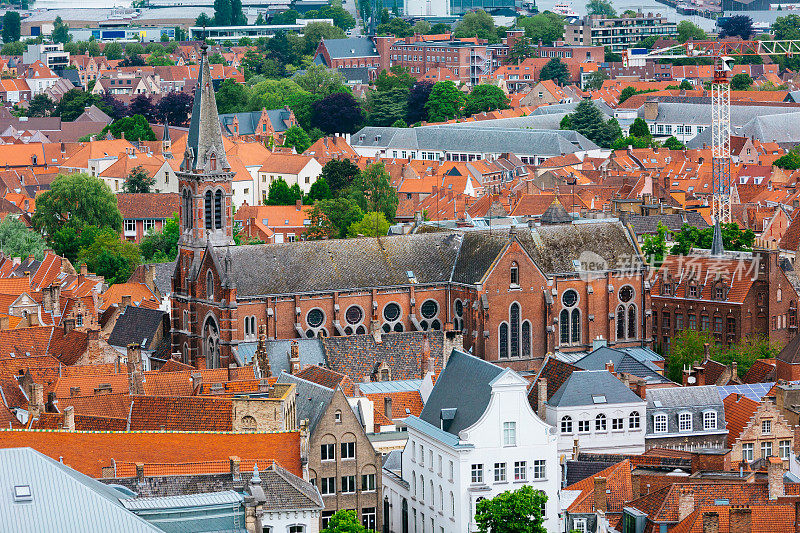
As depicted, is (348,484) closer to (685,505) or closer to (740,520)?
(685,505)

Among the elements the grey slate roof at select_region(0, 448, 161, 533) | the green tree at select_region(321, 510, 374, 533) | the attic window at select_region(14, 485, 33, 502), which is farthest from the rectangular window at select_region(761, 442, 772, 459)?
the attic window at select_region(14, 485, 33, 502)

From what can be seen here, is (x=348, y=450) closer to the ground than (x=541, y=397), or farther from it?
farther from it

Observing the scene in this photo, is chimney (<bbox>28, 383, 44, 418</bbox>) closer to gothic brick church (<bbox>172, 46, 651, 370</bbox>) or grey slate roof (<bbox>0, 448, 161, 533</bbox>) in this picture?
gothic brick church (<bbox>172, 46, 651, 370</bbox>)

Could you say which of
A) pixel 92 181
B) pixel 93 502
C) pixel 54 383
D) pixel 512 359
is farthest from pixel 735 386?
pixel 92 181

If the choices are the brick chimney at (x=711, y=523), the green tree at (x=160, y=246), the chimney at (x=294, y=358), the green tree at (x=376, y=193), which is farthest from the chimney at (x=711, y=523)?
the green tree at (x=376, y=193)

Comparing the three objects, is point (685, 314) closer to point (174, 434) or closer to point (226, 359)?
point (226, 359)

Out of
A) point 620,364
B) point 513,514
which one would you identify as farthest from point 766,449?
point 513,514
